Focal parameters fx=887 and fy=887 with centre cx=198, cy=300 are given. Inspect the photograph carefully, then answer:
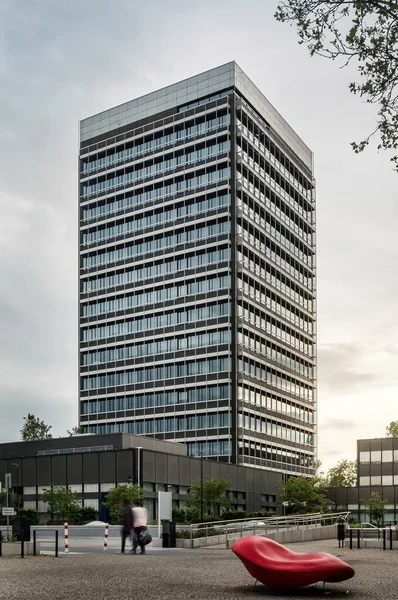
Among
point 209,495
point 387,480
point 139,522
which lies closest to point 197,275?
point 387,480

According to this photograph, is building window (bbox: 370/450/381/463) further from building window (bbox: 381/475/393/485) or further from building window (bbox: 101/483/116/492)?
building window (bbox: 101/483/116/492)

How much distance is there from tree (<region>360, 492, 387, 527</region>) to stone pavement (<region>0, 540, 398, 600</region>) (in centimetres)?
7941

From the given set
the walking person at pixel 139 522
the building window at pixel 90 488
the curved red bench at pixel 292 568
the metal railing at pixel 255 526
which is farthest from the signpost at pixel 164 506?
the building window at pixel 90 488

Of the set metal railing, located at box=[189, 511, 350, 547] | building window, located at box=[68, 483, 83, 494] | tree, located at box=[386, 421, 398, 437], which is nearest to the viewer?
metal railing, located at box=[189, 511, 350, 547]

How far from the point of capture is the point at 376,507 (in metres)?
103

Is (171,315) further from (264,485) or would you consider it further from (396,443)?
(396,443)

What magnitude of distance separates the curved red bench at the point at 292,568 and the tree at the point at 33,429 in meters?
112

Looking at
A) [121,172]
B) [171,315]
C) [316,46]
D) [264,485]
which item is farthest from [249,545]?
[121,172]

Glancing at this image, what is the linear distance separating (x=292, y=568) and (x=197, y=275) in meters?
97.8

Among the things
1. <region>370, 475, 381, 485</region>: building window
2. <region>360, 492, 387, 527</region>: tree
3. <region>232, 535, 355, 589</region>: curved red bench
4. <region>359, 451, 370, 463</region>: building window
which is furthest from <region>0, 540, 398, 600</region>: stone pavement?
<region>359, 451, 370, 463</region>: building window

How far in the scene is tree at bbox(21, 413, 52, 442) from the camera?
126719mm

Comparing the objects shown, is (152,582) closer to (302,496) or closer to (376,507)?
(302,496)

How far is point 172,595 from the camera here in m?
16.4

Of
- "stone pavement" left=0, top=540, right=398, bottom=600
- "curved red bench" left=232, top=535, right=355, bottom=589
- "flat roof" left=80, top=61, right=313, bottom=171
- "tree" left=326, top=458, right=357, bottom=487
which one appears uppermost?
"flat roof" left=80, top=61, right=313, bottom=171
